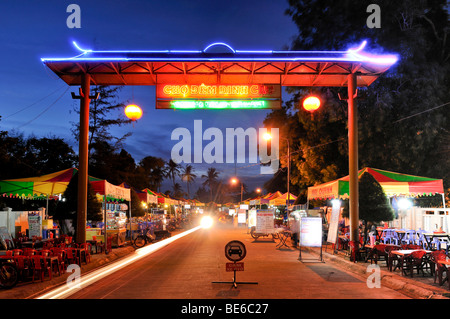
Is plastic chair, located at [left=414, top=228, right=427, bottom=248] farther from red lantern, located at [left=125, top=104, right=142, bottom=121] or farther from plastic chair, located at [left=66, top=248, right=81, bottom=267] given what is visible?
plastic chair, located at [left=66, top=248, right=81, bottom=267]

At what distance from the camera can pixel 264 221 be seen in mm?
24781

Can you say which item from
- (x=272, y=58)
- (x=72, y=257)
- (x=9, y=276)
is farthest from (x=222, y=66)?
(x=9, y=276)

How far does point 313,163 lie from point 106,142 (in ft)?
86.5

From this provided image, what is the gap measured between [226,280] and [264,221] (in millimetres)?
13929

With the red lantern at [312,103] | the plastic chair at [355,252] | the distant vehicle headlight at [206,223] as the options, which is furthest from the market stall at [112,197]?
the distant vehicle headlight at [206,223]

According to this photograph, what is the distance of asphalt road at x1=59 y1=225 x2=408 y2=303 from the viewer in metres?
9.08

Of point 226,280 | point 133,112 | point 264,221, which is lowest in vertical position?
point 226,280

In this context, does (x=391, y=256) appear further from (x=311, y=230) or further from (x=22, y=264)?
(x=22, y=264)

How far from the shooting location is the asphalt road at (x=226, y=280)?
908cm

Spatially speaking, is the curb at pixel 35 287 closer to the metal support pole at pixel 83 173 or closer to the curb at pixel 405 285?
the metal support pole at pixel 83 173

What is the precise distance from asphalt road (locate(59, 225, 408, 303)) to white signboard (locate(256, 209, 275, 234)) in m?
8.92

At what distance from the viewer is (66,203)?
19.2 m

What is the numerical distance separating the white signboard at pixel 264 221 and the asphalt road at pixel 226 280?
892 centimetres
